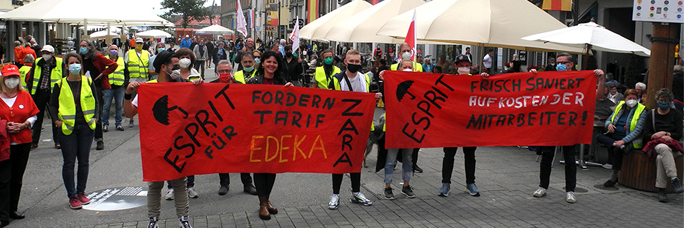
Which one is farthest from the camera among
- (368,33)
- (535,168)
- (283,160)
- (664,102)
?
(368,33)

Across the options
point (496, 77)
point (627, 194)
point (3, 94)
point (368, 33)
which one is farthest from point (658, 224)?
point (368, 33)

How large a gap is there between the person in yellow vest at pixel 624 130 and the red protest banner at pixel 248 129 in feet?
11.9

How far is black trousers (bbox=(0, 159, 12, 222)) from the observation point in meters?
6.21

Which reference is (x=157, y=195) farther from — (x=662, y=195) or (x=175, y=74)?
(x=662, y=195)

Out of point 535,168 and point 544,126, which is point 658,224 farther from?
point 535,168

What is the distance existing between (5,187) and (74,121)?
98 centimetres

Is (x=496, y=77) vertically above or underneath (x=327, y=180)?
above

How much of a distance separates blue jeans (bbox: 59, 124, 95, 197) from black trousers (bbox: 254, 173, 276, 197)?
78.5 inches

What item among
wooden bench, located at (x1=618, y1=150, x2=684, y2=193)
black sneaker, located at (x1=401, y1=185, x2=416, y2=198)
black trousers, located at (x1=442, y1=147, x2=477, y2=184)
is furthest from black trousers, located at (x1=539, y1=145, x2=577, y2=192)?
black sneaker, located at (x1=401, y1=185, x2=416, y2=198)

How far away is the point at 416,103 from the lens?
7.20 meters

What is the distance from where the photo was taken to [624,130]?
29.8ft

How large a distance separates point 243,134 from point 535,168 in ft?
16.9

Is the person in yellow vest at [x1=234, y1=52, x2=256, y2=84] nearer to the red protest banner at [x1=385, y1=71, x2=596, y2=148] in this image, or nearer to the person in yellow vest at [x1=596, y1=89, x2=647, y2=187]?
the red protest banner at [x1=385, y1=71, x2=596, y2=148]

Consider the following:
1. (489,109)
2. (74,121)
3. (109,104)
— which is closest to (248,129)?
(74,121)
